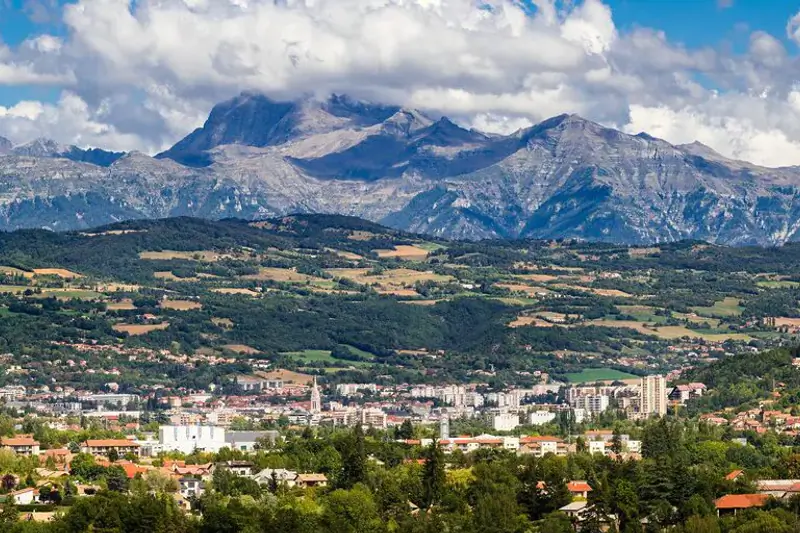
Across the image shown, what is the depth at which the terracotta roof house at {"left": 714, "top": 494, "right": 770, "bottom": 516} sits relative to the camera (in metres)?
91.6

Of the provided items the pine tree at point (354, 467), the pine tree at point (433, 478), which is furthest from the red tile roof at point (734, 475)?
the pine tree at point (354, 467)

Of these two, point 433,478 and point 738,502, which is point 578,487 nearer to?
point 433,478

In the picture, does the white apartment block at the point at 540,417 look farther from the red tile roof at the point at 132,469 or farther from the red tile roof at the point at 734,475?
the red tile roof at the point at 734,475

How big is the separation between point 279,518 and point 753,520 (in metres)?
20.3

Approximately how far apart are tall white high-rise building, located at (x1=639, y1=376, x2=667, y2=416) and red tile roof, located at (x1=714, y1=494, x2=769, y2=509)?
72.8m

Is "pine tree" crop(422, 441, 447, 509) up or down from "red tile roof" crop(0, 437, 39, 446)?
down

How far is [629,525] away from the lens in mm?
89312

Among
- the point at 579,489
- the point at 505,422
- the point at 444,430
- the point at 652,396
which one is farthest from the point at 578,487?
the point at 652,396

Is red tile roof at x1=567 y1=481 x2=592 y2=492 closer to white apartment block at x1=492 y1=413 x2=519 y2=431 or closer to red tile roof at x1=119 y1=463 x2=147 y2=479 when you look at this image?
red tile roof at x1=119 y1=463 x2=147 y2=479

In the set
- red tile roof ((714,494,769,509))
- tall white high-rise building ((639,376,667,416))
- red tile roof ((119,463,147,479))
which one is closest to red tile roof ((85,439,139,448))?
red tile roof ((119,463,147,479))

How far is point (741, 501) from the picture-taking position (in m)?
92.6

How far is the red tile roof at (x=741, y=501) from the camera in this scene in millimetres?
91688

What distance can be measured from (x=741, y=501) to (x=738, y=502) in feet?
0.50

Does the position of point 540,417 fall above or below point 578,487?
above
